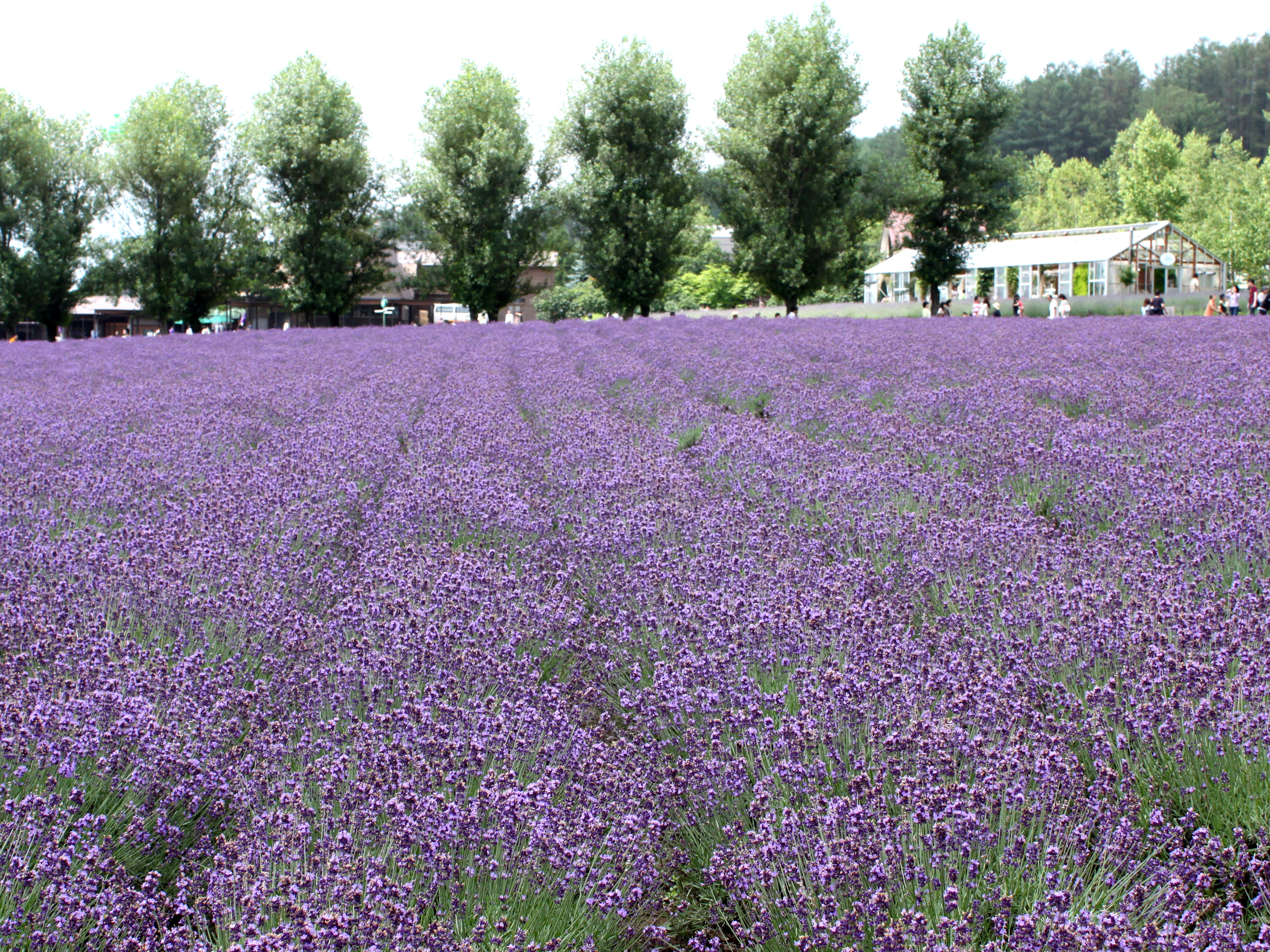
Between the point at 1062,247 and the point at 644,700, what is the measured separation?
147ft

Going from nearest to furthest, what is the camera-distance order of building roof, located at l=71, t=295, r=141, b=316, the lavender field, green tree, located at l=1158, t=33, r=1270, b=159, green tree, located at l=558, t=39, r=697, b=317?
the lavender field → green tree, located at l=558, t=39, r=697, b=317 → building roof, located at l=71, t=295, r=141, b=316 → green tree, located at l=1158, t=33, r=1270, b=159

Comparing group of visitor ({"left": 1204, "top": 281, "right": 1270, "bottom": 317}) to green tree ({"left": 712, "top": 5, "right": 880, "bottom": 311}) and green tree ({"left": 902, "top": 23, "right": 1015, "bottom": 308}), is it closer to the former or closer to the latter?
green tree ({"left": 902, "top": 23, "right": 1015, "bottom": 308})

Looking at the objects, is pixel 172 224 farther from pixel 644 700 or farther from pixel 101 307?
pixel 644 700

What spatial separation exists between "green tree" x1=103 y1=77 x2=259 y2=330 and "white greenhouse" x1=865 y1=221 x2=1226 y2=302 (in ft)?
79.6

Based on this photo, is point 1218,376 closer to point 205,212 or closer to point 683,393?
point 683,393

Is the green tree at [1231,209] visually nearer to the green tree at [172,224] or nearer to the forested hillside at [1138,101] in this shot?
the forested hillside at [1138,101]

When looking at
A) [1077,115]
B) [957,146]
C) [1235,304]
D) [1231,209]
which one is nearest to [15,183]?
[957,146]

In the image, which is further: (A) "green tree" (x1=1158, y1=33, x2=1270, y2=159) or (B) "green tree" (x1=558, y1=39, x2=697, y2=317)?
(A) "green tree" (x1=1158, y1=33, x2=1270, y2=159)

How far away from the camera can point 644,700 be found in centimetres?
284

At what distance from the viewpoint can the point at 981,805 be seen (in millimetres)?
2109

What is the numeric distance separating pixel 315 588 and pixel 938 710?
2.20 metres

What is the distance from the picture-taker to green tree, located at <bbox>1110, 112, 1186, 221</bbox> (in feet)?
172

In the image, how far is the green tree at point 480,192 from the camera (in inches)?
1298

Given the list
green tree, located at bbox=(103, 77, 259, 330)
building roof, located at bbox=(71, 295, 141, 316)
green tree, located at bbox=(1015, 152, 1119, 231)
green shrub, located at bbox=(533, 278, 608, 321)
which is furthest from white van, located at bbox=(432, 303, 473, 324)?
green tree, located at bbox=(1015, 152, 1119, 231)
